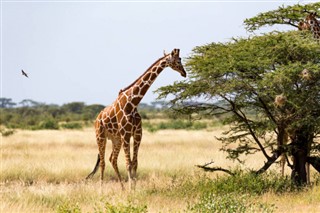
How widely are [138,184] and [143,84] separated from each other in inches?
168

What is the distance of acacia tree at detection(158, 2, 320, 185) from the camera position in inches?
490

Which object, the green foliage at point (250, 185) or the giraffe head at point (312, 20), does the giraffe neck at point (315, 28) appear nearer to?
the giraffe head at point (312, 20)

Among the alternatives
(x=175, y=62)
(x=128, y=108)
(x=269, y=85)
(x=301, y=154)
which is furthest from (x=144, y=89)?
(x=301, y=154)

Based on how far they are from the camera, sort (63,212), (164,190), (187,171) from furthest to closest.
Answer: (187,171), (164,190), (63,212)

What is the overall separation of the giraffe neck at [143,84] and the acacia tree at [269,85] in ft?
3.55

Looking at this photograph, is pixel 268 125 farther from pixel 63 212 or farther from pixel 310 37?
pixel 63 212

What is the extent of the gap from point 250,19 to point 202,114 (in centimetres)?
284

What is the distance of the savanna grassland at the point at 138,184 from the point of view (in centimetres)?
1071

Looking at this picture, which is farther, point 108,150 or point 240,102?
point 108,150

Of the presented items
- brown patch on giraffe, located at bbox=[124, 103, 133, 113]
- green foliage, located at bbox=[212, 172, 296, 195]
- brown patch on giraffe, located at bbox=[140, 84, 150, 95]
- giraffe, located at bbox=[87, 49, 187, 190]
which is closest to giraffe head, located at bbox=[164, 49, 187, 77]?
giraffe, located at bbox=[87, 49, 187, 190]

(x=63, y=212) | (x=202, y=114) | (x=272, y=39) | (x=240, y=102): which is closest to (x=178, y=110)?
(x=202, y=114)

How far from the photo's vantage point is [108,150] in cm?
2616

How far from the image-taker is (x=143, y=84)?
12.9 meters

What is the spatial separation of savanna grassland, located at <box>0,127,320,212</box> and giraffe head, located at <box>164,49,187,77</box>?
270 centimetres
